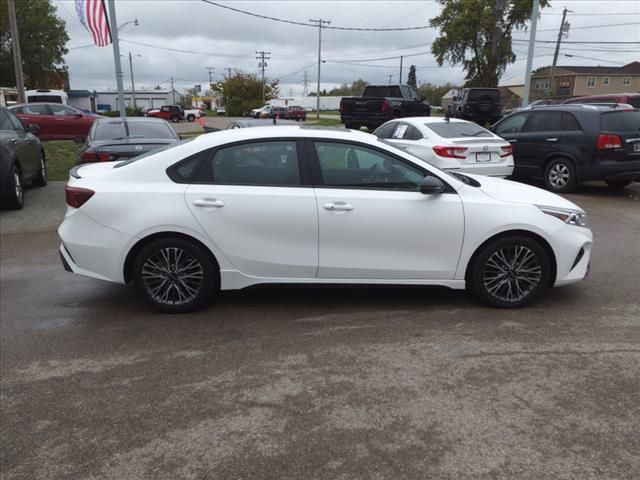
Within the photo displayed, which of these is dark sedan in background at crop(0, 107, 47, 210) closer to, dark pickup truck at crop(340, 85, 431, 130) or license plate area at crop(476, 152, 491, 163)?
license plate area at crop(476, 152, 491, 163)

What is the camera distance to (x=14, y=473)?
277 cm

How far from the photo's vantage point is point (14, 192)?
9039 millimetres

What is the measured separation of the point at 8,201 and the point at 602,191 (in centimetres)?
1097

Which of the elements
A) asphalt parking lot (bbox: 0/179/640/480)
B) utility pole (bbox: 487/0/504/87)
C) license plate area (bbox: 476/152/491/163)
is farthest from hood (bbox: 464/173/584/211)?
utility pole (bbox: 487/0/504/87)

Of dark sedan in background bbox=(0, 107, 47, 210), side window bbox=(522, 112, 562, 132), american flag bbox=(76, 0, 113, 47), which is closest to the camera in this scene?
dark sedan in background bbox=(0, 107, 47, 210)

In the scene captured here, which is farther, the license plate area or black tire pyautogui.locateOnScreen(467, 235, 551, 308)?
the license plate area

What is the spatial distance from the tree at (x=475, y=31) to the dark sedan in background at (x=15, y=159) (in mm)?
41410

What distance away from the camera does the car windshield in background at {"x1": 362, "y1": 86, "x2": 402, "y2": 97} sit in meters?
23.8

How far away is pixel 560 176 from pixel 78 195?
895cm

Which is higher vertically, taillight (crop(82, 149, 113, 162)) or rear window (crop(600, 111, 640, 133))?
rear window (crop(600, 111, 640, 133))

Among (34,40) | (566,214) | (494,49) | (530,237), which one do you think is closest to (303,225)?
(530,237)

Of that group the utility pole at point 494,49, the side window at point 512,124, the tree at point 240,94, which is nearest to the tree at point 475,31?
the utility pole at point 494,49

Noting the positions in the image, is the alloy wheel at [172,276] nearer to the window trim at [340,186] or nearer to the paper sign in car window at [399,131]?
the window trim at [340,186]

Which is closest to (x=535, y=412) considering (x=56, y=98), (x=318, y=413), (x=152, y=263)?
(x=318, y=413)
